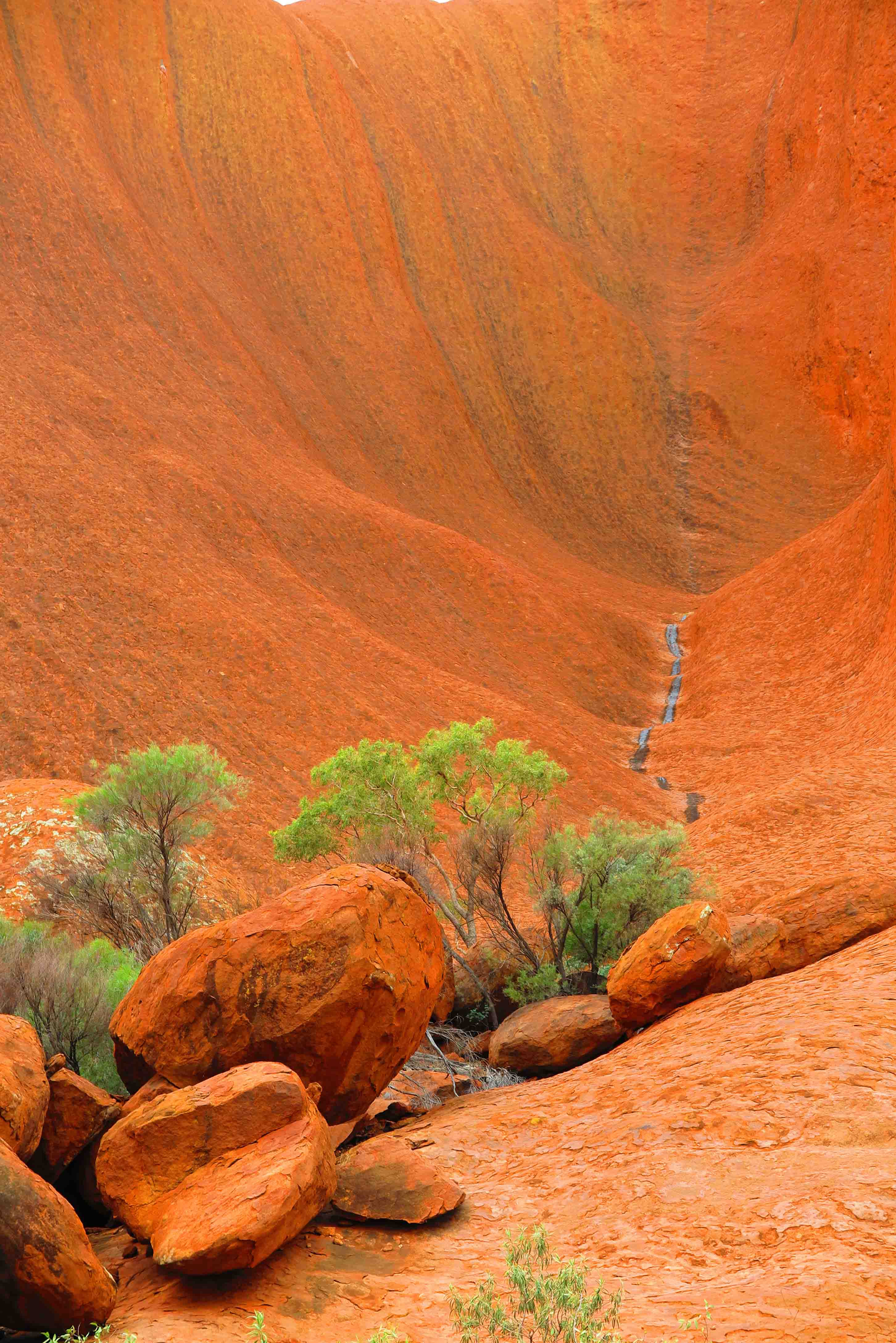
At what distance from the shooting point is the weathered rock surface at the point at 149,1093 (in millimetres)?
7758

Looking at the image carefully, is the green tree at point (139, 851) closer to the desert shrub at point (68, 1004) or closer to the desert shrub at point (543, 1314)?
the desert shrub at point (68, 1004)

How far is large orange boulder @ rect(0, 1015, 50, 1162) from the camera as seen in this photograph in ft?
21.7

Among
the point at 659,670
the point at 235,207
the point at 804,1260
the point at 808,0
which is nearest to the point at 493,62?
the point at 808,0

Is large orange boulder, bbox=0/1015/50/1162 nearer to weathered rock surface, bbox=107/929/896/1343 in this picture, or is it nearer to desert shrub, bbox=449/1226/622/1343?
weathered rock surface, bbox=107/929/896/1343

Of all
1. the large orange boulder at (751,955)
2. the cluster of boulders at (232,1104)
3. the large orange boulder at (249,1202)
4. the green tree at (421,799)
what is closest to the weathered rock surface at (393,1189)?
the cluster of boulders at (232,1104)

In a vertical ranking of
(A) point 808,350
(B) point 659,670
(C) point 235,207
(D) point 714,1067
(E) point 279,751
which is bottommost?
(D) point 714,1067

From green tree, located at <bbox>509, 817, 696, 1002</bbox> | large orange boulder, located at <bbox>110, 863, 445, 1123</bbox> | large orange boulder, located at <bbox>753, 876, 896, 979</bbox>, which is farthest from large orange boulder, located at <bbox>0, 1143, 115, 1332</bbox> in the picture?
green tree, located at <bbox>509, 817, 696, 1002</bbox>

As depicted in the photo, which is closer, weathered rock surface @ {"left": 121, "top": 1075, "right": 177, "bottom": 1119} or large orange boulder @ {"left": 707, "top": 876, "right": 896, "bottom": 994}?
weathered rock surface @ {"left": 121, "top": 1075, "right": 177, "bottom": 1119}

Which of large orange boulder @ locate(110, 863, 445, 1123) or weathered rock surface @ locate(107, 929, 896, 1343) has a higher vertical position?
large orange boulder @ locate(110, 863, 445, 1123)

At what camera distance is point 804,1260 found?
5.37 m

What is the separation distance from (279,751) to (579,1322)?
1718 cm

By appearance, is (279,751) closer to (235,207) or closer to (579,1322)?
(579,1322)

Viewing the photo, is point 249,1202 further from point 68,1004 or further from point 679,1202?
point 68,1004

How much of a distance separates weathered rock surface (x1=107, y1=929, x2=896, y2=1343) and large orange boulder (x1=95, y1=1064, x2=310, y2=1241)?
0.43m
